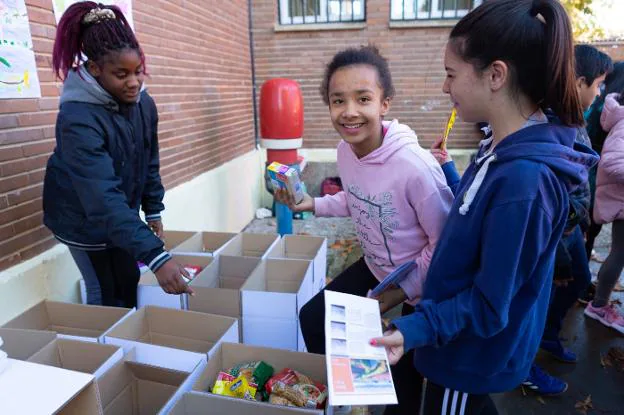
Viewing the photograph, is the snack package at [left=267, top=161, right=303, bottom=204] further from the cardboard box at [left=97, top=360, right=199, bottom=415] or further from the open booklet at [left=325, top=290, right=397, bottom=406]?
the cardboard box at [left=97, top=360, right=199, bottom=415]

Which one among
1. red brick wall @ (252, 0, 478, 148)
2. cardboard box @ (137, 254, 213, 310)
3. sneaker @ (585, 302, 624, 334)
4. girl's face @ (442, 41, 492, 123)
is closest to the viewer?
girl's face @ (442, 41, 492, 123)

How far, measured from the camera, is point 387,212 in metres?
1.80

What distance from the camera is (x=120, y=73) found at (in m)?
1.94

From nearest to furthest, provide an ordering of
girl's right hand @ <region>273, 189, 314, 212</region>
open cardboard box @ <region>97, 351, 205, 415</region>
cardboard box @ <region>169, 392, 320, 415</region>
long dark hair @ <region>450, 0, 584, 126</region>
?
long dark hair @ <region>450, 0, 584, 126</region>, cardboard box @ <region>169, 392, 320, 415</region>, open cardboard box @ <region>97, 351, 205, 415</region>, girl's right hand @ <region>273, 189, 314, 212</region>

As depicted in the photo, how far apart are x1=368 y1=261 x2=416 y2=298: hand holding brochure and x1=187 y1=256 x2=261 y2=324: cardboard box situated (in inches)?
37.3

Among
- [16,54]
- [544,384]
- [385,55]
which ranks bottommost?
[544,384]

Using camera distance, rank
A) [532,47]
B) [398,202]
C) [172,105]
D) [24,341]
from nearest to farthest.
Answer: [532,47] < [398,202] < [24,341] < [172,105]

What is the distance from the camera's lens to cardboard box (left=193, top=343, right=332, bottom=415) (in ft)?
6.21

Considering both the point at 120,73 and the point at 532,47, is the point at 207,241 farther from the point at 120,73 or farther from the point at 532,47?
the point at 532,47

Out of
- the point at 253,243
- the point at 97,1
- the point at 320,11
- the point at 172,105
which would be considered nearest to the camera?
the point at 97,1

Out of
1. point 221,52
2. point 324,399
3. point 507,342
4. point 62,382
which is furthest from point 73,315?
point 221,52

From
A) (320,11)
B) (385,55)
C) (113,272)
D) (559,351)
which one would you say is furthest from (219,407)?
(320,11)

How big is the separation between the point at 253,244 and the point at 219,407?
182cm

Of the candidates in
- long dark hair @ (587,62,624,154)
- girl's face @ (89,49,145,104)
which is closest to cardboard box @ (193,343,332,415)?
girl's face @ (89,49,145,104)
